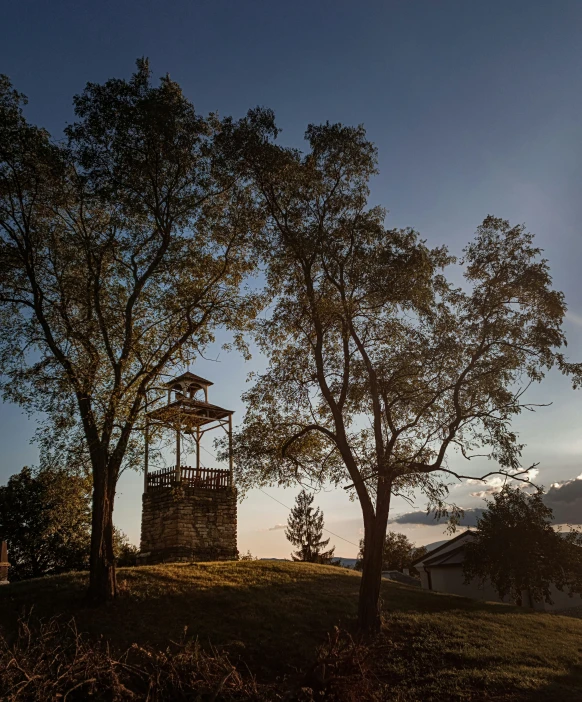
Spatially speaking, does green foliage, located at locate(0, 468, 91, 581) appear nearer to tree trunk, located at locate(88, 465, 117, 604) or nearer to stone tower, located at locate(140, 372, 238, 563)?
stone tower, located at locate(140, 372, 238, 563)

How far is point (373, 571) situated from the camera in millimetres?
16859

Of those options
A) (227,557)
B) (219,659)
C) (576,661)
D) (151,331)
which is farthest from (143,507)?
(219,659)

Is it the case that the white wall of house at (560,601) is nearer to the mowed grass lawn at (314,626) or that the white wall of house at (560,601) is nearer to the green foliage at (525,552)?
the green foliage at (525,552)

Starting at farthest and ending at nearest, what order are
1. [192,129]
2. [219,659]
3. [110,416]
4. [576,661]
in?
[192,129]
[110,416]
[576,661]
[219,659]

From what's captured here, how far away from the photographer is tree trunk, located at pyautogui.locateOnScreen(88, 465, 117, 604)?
56.0 feet

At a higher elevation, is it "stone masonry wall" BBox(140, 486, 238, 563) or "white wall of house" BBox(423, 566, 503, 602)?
"stone masonry wall" BBox(140, 486, 238, 563)

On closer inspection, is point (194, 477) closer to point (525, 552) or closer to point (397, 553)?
point (525, 552)

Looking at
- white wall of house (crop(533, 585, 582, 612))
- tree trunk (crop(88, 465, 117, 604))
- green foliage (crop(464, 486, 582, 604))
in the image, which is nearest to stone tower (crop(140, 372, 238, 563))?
tree trunk (crop(88, 465, 117, 604))

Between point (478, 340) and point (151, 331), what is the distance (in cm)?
1124

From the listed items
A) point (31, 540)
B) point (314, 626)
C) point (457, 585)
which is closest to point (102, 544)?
point (314, 626)

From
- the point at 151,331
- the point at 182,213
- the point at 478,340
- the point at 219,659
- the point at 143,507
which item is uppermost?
the point at 182,213

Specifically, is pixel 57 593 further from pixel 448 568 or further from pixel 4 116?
pixel 448 568

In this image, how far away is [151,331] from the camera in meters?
19.7

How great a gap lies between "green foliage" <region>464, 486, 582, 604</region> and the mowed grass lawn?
256 inches
